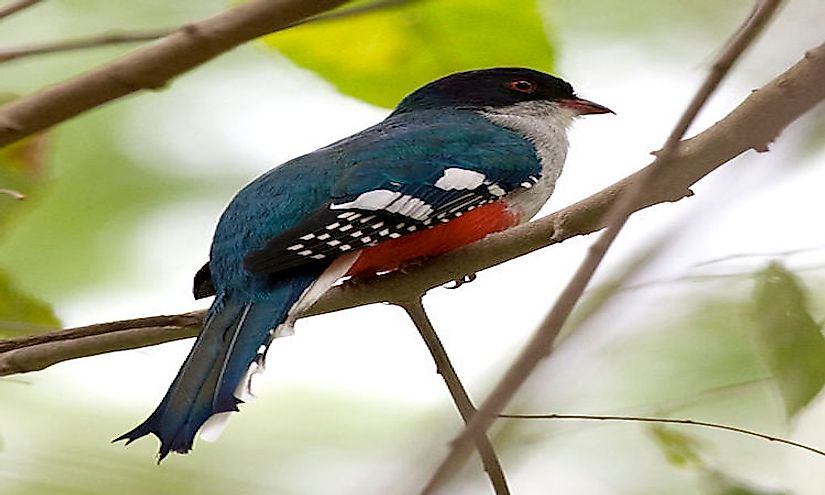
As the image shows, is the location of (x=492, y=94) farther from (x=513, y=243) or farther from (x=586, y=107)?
(x=513, y=243)

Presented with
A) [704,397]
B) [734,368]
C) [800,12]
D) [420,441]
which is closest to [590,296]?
[420,441]

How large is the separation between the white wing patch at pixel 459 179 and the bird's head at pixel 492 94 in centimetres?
63

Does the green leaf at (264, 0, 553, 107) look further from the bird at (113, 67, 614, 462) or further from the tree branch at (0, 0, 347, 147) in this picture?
the tree branch at (0, 0, 347, 147)

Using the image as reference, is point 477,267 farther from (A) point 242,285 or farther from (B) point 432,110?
(B) point 432,110

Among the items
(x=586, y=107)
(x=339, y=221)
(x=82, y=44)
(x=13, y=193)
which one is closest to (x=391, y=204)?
(x=339, y=221)

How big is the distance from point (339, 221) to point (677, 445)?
0.81 metres

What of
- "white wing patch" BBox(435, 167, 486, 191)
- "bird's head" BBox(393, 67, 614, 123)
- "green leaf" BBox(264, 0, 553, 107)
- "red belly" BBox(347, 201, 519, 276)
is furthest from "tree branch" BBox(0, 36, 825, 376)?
"bird's head" BBox(393, 67, 614, 123)

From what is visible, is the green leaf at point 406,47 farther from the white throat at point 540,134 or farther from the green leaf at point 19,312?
the green leaf at point 19,312

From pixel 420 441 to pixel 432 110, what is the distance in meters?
2.25

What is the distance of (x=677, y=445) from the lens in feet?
7.99

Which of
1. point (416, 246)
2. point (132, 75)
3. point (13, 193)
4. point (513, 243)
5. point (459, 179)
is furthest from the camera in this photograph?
point (459, 179)

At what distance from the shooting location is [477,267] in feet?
8.30

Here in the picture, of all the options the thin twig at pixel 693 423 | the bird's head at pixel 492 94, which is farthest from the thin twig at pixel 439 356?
the bird's head at pixel 492 94

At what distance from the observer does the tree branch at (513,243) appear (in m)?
1.88
